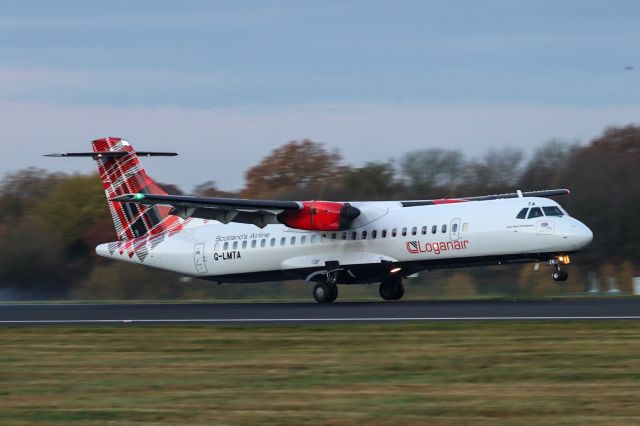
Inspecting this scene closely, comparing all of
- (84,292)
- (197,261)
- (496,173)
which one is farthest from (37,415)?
(496,173)

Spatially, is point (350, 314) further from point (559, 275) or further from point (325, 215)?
point (559, 275)

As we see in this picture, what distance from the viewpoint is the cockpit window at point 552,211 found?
79.1 ft

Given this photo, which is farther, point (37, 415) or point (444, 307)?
point (444, 307)

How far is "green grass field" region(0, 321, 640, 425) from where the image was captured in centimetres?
959

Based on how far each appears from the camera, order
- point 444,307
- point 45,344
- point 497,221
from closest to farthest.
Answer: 1. point 45,344
2. point 444,307
3. point 497,221


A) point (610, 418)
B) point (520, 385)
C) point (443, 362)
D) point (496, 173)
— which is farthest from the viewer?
point (496, 173)

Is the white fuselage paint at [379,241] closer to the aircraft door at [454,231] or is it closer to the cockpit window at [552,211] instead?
the aircraft door at [454,231]

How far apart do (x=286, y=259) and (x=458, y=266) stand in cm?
503

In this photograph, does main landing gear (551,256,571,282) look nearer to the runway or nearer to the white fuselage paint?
the white fuselage paint

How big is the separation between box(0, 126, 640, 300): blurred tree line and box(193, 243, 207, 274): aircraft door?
18.7 ft

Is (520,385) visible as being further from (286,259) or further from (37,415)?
(286,259)

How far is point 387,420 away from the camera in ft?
30.1

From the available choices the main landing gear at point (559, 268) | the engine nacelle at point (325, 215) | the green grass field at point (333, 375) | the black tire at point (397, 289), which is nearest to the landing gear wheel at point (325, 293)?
the engine nacelle at point (325, 215)

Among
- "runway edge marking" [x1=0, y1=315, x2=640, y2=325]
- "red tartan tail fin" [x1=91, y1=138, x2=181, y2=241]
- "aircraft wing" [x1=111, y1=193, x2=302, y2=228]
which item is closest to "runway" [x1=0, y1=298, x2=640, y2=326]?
"runway edge marking" [x1=0, y1=315, x2=640, y2=325]
